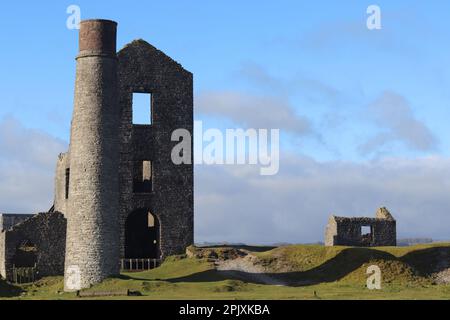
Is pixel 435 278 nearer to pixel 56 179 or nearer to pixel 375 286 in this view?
pixel 375 286

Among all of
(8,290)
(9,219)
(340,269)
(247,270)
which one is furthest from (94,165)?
(9,219)

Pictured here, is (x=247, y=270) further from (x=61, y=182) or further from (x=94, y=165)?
(x=61, y=182)

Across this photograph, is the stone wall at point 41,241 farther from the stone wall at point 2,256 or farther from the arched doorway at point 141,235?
the arched doorway at point 141,235

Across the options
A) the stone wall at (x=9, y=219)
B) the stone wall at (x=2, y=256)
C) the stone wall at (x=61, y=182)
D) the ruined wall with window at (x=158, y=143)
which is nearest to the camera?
the stone wall at (x=2, y=256)

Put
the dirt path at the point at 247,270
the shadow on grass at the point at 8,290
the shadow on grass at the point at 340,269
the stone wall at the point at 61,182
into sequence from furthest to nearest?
1. the stone wall at the point at 61,182
2. the dirt path at the point at 247,270
3. the shadow on grass at the point at 340,269
4. the shadow on grass at the point at 8,290

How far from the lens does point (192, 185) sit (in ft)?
189

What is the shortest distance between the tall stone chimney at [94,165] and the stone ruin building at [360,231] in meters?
16.3

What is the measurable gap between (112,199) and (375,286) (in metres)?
12.5

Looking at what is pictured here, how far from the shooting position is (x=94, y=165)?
152 ft

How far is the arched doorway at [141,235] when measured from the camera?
58.1 meters

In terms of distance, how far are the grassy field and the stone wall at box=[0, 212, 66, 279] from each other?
4.91 ft

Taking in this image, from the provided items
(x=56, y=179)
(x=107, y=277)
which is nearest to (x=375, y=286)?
(x=107, y=277)

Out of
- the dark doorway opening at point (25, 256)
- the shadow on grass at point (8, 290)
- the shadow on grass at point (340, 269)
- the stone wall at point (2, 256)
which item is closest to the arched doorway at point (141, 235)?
the dark doorway opening at point (25, 256)

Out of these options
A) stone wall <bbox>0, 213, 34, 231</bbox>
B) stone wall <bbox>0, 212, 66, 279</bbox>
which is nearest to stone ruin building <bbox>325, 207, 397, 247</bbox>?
stone wall <bbox>0, 212, 66, 279</bbox>
